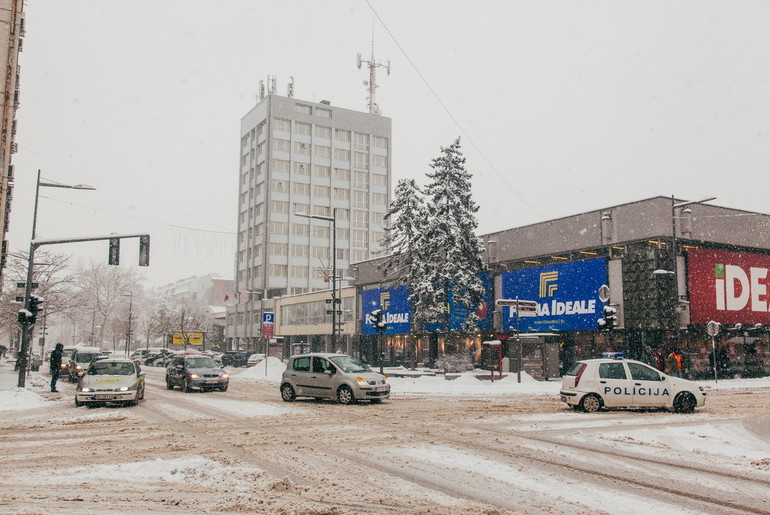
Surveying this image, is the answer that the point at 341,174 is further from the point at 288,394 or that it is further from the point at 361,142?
the point at 288,394

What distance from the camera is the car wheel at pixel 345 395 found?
18859 millimetres

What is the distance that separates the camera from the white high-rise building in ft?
304

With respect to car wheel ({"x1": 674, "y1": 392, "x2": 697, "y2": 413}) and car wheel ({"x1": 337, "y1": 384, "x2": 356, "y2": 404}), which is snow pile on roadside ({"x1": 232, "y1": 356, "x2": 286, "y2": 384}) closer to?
car wheel ({"x1": 337, "y1": 384, "x2": 356, "y2": 404})

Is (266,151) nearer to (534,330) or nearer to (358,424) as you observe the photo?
(534,330)

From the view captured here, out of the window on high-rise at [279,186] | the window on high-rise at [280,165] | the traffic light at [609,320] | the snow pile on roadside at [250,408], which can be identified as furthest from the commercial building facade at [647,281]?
the window on high-rise at [280,165]

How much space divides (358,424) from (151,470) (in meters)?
6.00

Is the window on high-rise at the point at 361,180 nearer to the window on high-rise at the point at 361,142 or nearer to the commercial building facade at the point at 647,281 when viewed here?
the window on high-rise at the point at 361,142

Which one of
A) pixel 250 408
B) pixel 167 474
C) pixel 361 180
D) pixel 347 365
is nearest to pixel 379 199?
pixel 361 180

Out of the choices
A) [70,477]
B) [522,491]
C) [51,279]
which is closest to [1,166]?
[70,477]

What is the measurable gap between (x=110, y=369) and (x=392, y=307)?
33683mm

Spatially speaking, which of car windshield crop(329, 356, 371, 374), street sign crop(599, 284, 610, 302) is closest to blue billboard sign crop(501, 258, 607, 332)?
street sign crop(599, 284, 610, 302)

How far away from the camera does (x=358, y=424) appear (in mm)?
13938

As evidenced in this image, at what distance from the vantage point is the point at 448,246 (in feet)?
125

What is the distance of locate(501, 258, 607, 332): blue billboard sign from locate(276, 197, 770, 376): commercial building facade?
6 cm
